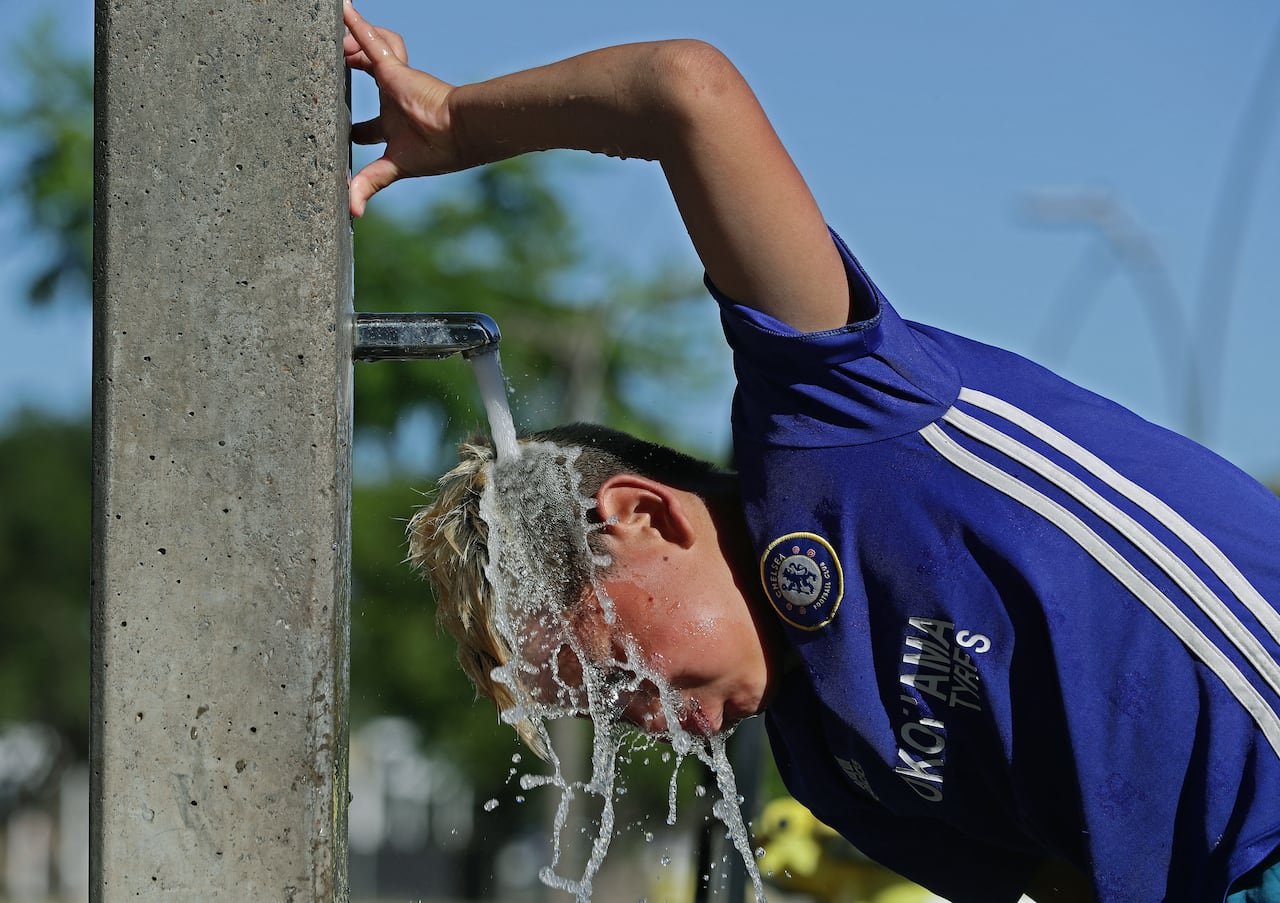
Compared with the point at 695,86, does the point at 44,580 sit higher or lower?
lower

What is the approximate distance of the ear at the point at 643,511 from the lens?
2359 mm

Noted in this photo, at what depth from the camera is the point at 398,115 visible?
2.33 meters

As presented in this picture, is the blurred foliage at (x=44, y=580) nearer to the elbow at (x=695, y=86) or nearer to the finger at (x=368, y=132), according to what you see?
the finger at (x=368, y=132)

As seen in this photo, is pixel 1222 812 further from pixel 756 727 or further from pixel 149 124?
pixel 756 727

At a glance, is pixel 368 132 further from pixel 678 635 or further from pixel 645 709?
pixel 645 709

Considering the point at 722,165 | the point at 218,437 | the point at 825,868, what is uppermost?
the point at 722,165

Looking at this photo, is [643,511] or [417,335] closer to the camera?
[417,335]

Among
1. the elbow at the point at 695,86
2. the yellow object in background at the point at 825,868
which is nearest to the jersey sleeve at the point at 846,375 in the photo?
the elbow at the point at 695,86

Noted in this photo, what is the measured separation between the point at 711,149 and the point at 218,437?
2.69 ft

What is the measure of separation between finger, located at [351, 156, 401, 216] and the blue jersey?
0.62 meters

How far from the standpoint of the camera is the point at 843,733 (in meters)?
2.28

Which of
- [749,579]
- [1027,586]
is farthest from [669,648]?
[1027,586]

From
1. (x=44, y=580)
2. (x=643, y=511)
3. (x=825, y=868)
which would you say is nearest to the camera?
(x=643, y=511)

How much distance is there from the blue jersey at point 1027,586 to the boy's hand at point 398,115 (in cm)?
56
